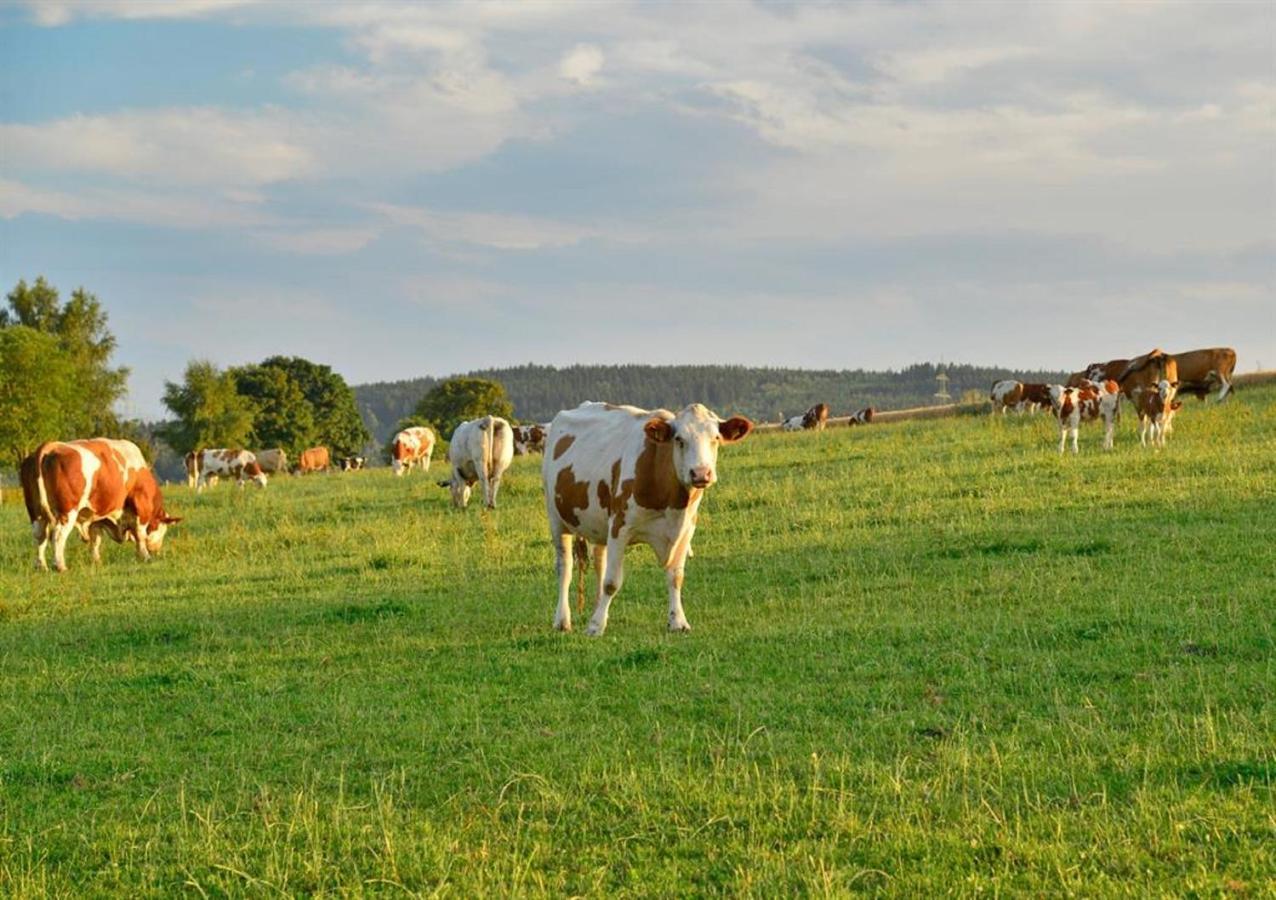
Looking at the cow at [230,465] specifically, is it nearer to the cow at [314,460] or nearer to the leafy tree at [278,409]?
the cow at [314,460]

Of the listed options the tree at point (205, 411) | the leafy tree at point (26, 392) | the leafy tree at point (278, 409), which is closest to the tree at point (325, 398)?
the leafy tree at point (278, 409)

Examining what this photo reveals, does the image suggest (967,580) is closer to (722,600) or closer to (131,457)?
(722,600)

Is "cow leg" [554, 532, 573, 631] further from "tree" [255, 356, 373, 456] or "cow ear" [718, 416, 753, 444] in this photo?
"tree" [255, 356, 373, 456]

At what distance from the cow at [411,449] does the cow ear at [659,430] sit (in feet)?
92.6

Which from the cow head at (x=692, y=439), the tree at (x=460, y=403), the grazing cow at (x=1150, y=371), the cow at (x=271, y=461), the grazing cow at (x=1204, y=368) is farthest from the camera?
the tree at (x=460, y=403)

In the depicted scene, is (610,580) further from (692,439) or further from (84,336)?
(84,336)

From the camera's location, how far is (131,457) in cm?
2320

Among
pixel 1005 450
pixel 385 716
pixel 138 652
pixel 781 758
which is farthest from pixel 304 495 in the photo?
pixel 781 758

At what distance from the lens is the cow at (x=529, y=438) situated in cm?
4328

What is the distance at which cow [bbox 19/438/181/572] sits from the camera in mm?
21453

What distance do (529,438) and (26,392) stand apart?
28372mm

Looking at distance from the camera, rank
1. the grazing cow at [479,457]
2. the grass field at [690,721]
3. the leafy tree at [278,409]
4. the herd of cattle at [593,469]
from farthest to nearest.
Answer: the leafy tree at [278,409] < the grazing cow at [479,457] < the herd of cattle at [593,469] < the grass field at [690,721]

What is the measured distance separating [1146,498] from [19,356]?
172ft

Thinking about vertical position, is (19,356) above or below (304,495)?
above
